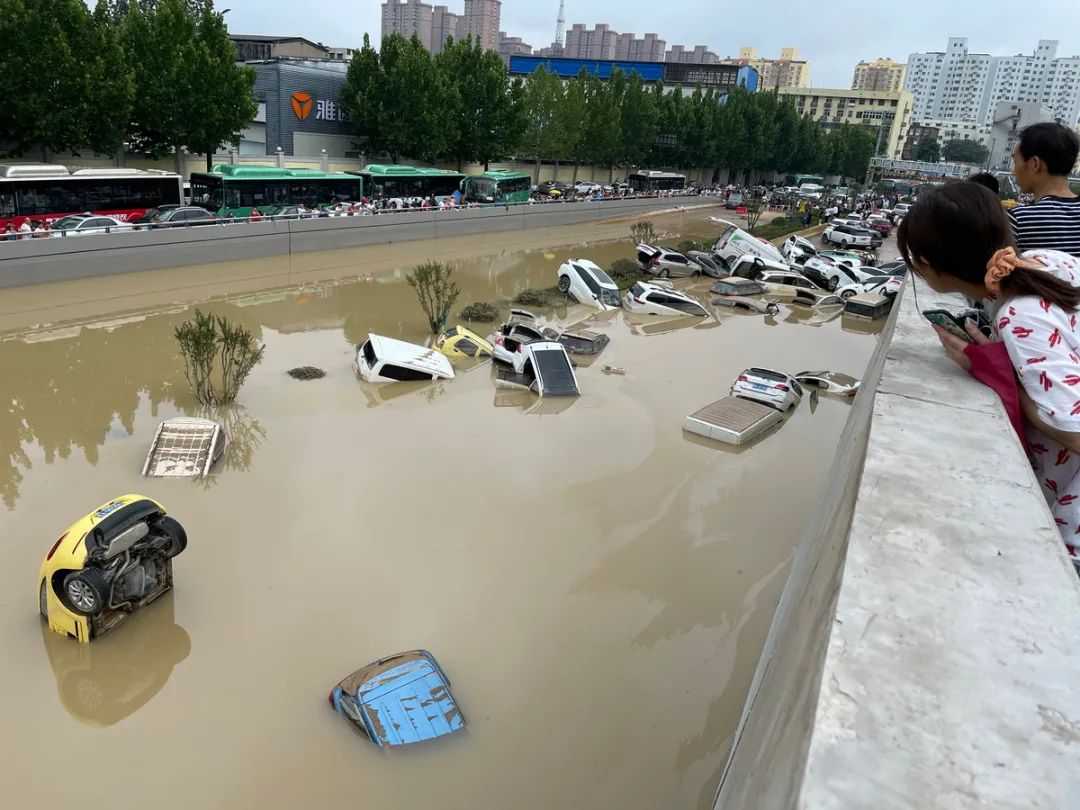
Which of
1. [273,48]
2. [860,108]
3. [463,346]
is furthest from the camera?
[860,108]

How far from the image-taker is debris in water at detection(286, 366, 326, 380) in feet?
47.7

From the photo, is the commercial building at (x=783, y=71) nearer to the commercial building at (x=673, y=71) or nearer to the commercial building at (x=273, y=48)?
the commercial building at (x=673, y=71)

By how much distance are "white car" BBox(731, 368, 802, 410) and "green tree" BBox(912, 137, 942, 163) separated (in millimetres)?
137915

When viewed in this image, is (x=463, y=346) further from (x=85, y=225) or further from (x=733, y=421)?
(x=85, y=225)

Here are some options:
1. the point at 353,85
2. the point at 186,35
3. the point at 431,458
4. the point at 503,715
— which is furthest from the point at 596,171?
the point at 503,715

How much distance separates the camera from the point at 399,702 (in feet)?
20.1

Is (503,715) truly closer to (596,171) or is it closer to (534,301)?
(534,301)

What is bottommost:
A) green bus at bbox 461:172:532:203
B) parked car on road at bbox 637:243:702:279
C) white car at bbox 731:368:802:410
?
white car at bbox 731:368:802:410

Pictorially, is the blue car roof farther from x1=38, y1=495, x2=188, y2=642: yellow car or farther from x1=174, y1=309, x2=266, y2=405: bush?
x1=174, y1=309, x2=266, y2=405: bush

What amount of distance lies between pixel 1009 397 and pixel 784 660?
1425 millimetres

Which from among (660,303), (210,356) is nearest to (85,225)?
(210,356)

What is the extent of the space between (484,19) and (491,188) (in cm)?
16938

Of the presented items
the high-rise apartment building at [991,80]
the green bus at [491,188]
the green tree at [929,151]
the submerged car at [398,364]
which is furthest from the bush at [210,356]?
the high-rise apartment building at [991,80]

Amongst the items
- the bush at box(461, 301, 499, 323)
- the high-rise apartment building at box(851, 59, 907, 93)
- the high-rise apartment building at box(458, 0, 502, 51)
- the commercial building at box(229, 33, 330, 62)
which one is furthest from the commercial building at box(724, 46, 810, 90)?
the bush at box(461, 301, 499, 323)
